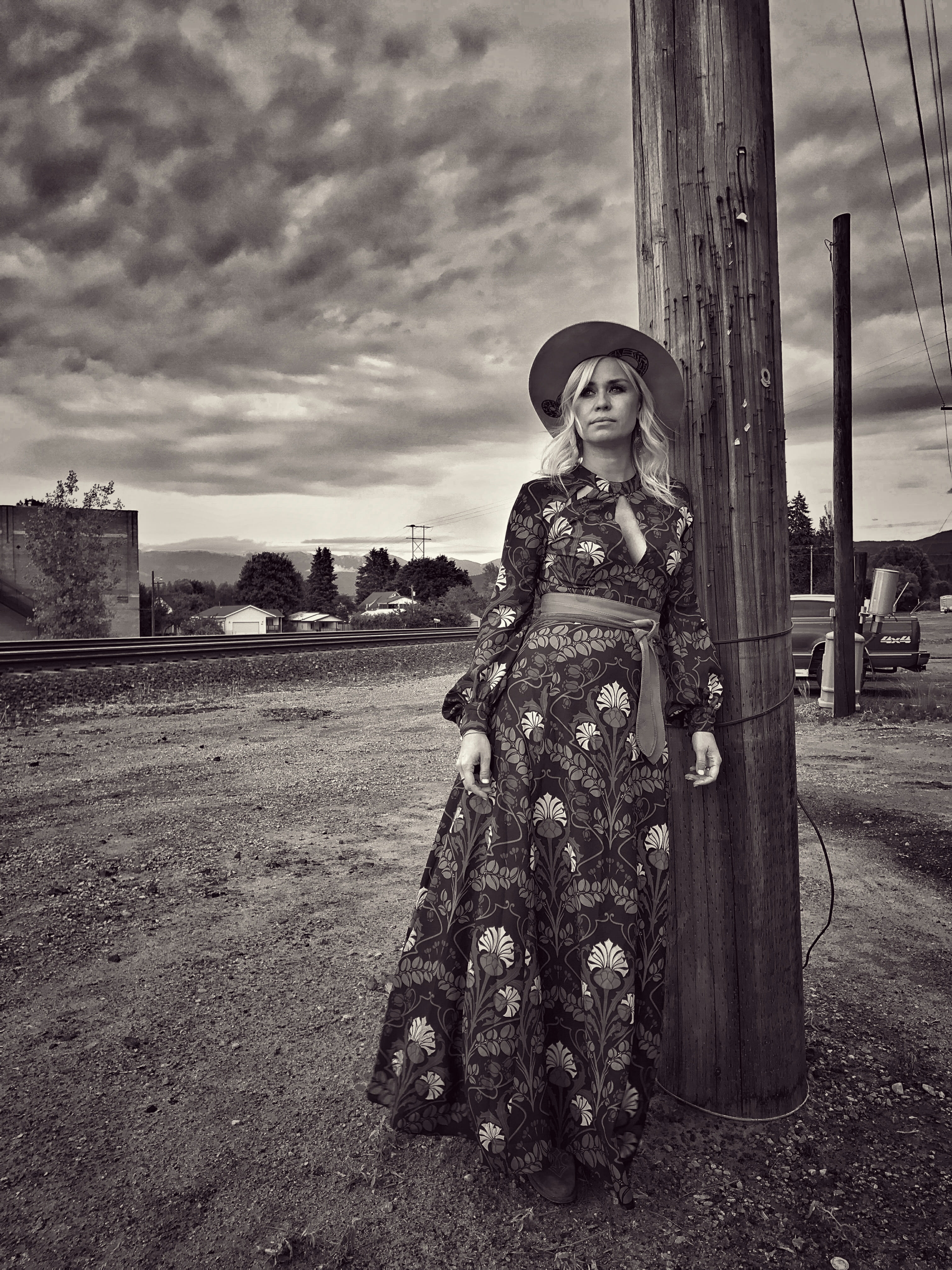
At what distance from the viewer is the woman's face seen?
2.03 metres

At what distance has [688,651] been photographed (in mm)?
1999

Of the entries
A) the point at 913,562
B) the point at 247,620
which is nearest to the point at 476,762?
the point at 247,620

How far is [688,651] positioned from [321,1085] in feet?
5.75

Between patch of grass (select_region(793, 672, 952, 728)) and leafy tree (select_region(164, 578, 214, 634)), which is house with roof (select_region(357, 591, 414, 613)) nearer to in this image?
leafy tree (select_region(164, 578, 214, 634))

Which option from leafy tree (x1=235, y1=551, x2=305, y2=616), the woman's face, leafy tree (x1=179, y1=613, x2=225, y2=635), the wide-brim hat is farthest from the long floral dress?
leafy tree (x1=235, y1=551, x2=305, y2=616)

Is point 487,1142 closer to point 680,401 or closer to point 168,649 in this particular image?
point 680,401

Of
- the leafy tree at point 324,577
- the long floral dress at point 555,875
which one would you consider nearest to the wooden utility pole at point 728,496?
the long floral dress at point 555,875

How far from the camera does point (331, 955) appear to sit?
3.20m

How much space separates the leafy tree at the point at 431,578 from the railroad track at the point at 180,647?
54191mm

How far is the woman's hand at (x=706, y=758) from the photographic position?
1982mm

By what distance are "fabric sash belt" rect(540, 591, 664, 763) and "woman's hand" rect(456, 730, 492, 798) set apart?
372 mm

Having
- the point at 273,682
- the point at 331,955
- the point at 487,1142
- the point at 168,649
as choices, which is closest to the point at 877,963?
the point at 487,1142

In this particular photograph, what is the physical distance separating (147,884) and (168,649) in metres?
12.0

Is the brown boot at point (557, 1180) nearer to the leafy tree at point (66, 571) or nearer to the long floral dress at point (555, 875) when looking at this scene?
the long floral dress at point (555, 875)
